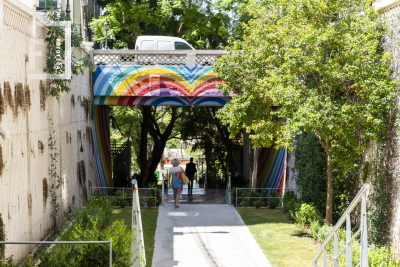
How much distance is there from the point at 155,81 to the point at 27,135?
22.6 feet

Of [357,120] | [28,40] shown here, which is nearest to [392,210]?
[357,120]

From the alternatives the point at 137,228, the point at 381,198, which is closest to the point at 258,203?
the point at 381,198

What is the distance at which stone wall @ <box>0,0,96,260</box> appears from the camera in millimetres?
6672

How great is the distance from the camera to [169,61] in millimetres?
14219

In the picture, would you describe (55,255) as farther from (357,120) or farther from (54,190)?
(357,120)

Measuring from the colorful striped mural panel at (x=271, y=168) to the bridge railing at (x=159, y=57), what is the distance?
4390mm

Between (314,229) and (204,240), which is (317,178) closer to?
(314,229)

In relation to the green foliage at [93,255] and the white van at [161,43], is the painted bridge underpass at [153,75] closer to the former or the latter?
the white van at [161,43]

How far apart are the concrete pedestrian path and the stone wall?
8.09ft

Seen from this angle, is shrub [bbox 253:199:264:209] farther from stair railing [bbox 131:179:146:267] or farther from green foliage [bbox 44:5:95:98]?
stair railing [bbox 131:179:146:267]

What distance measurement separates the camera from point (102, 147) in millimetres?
16641

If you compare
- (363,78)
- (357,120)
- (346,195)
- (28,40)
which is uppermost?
(28,40)

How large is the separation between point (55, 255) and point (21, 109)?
2.83 m

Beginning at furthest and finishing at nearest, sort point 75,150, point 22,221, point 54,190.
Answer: point 75,150 < point 54,190 < point 22,221
